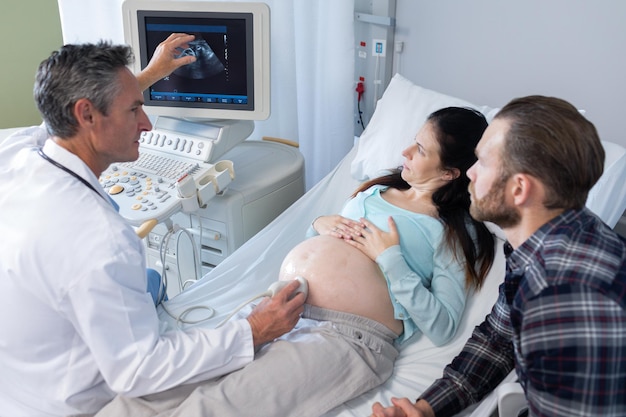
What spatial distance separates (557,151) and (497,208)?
148 mm

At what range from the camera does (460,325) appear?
1.41 m

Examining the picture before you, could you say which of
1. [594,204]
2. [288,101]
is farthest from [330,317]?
[288,101]

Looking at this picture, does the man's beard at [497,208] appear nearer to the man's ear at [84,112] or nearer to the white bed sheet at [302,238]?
the white bed sheet at [302,238]

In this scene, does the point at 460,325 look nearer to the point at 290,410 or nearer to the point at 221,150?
the point at 290,410

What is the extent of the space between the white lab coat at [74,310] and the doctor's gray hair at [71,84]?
0.06 metres

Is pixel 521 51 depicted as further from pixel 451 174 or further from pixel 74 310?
pixel 74 310

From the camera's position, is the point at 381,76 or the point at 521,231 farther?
the point at 381,76

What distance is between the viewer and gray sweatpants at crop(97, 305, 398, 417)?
3.54 feet

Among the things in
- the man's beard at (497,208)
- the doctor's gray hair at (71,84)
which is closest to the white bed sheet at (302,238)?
the man's beard at (497,208)

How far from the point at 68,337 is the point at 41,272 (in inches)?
6.2

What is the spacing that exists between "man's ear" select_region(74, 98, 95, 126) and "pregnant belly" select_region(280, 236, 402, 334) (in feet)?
2.00

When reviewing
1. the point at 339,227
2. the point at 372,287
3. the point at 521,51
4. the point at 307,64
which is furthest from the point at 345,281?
the point at 307,64

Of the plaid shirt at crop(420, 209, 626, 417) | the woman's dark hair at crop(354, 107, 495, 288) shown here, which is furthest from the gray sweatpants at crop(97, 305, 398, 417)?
the plaid shirt at crop(420, 209, 626, 417)

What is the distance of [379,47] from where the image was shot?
91.8 inches
